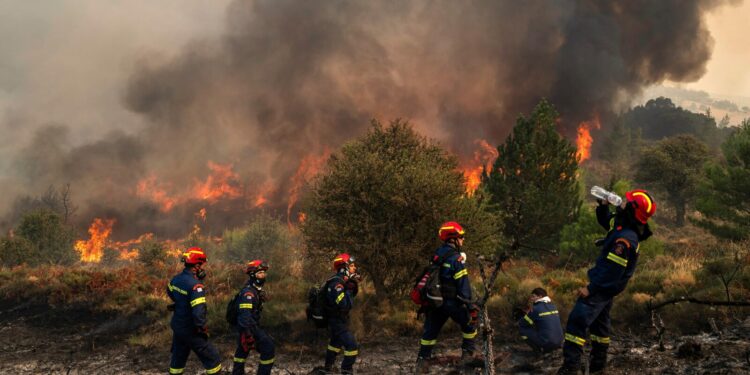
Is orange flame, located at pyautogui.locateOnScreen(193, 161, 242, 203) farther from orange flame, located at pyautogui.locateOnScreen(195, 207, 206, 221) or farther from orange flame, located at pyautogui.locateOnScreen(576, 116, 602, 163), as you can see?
orange flame, located at pyautogui.locateOnScreen(576, 116, 602, 163)

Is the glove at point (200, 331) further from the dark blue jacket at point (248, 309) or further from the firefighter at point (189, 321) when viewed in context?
the dark blue jacket at point (248, 309)

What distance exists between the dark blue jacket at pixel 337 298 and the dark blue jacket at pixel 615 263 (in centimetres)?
370

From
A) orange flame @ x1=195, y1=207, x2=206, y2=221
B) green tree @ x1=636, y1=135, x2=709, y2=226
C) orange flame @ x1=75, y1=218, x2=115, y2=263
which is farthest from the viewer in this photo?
orange flame @ x1=195, y1=207, x2=206, y2=221

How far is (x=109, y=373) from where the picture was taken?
28.5 feet

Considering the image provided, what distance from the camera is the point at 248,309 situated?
266 inches

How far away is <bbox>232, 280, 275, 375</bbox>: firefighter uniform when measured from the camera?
264 inches

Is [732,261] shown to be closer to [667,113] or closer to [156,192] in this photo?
[156,192]

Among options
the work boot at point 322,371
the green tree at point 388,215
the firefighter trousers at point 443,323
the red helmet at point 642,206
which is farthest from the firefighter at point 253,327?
the red helmet at point 642,206

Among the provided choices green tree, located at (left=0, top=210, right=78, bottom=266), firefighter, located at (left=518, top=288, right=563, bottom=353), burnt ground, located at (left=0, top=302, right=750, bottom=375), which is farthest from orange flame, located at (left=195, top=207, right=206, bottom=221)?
firefighter, located at (left=518, top=288, right=563, bottom=353)

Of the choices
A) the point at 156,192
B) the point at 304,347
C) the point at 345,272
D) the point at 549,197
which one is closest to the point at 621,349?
the point at 345,272

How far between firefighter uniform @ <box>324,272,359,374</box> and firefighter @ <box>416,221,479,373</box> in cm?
114

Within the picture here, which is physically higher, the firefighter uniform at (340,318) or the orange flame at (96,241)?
the orange flame at (96,241)

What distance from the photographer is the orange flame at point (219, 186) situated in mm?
60750

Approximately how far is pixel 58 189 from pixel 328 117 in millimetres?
39838
